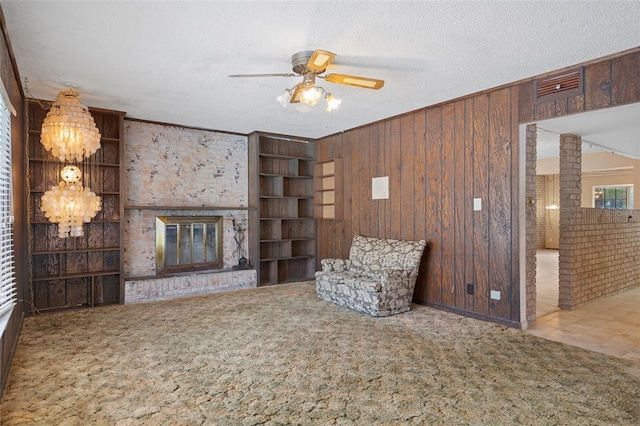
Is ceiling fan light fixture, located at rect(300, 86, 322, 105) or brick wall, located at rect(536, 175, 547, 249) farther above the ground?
ceiling fan light fixture, located at rect(300, 86, 322, 105)

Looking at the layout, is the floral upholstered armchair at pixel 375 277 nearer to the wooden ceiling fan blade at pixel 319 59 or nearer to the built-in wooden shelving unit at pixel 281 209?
the built-in wooden shelving unit at pixel 281 209

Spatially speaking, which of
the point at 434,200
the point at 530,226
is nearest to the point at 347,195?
the point at 434,200

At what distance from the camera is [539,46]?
9.95 ft

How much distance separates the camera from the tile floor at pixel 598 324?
11.3 ft

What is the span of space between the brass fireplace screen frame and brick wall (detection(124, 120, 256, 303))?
0.31 ft

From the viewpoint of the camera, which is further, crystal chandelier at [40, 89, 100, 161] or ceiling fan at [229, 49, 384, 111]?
crystal chandelier at [40, 89, 100, 161]

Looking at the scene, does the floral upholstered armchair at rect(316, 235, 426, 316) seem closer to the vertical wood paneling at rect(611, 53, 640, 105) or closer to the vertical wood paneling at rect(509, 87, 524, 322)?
the vertical wood paneling at rect(509, 87, 524, 322)

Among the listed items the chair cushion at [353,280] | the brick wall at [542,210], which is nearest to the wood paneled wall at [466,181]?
the chair cushion at [353,280]

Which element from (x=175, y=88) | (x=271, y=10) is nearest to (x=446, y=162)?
(x=271, y=10)

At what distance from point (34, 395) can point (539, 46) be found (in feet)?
14.7

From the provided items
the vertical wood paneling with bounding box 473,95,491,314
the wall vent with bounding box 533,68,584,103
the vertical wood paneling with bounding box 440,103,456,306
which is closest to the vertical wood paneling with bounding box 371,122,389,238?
the vertical wood paneling with bounding box 440,103,456,306

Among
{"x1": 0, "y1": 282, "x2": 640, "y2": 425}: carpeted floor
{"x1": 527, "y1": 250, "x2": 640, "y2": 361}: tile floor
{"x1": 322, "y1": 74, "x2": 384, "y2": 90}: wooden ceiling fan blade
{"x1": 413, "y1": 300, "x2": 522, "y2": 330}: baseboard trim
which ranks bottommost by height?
{"x1": 527, "y1": 250, "x2": 640, "y2": 361}: tile floor

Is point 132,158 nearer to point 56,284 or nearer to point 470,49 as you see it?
point 56,284

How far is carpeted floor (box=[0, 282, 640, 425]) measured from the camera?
7.41 ft
